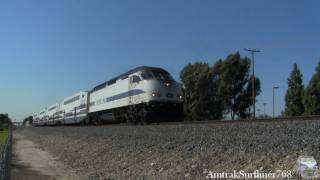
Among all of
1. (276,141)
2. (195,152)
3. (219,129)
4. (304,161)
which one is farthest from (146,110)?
(304,161)

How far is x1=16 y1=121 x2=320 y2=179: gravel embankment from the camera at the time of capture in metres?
10.0

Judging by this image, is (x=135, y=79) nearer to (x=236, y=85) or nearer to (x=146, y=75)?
(x=146, y=75)

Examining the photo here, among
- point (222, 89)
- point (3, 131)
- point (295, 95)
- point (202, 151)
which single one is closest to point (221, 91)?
point (222, 89)

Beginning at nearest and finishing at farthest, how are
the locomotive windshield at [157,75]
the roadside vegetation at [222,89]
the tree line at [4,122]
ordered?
the locomotive windshield at [157,75]
the roadside vegetation at [222,89]
the tree line at [4,122]

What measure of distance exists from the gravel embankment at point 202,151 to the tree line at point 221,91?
42.6 meters

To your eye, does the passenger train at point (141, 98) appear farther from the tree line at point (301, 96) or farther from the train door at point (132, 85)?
the tree line at point (301, 96)

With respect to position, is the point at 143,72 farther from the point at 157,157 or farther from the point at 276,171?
the point at 276,171

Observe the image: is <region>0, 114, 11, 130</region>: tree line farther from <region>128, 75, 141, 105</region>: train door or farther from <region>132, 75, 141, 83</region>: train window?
<region>132, 75, 141, 83</region>: train window

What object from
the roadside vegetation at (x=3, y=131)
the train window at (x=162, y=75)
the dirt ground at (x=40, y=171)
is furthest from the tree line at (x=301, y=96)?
the dirt ground at (x=40, y=171)

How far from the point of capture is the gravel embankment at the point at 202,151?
10045 millimetres

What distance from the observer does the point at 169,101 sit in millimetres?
27094

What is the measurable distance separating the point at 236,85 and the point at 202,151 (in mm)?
51626

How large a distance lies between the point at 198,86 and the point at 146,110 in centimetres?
3796

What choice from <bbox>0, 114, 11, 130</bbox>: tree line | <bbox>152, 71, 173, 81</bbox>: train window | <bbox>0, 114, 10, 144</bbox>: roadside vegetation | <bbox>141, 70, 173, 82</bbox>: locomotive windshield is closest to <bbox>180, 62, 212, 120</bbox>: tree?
<bbox>0, 114, 10, 144</bbox>: roadside vegetation
